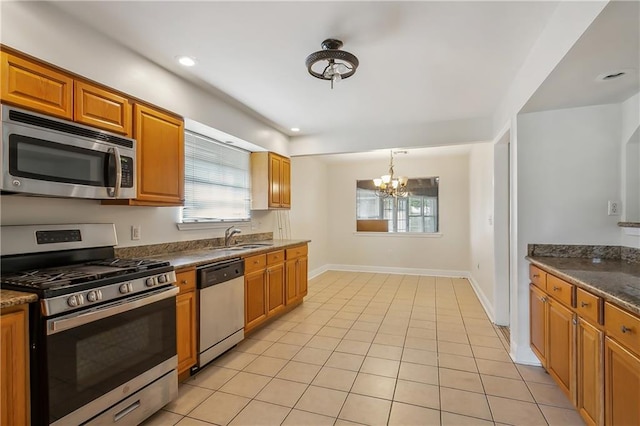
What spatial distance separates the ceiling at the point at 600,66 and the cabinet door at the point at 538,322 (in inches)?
56.7

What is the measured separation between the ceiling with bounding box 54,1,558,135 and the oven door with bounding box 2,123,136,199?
2.65 feet

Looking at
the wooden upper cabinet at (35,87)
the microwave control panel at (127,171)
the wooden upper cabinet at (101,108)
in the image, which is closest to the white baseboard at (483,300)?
the microwave control panel at (127,171)

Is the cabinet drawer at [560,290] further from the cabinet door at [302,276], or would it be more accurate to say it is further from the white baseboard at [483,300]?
the cabinet door at [302,276]

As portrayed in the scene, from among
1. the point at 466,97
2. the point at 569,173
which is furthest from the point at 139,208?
the point at 569,173

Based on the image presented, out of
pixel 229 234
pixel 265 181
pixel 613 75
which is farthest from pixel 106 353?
pixel 613 75

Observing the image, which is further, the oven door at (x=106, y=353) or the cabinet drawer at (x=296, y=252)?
the cabinet drawer at (x=296, y=252)

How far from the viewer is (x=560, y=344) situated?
204cm

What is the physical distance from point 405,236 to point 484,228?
239 centimetres

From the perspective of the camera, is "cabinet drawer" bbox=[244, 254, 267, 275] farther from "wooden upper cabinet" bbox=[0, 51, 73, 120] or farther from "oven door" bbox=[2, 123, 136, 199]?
"wooden upper cabinet" bbox=[0, 51, 73, 120]

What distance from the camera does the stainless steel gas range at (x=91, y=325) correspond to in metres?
1.44

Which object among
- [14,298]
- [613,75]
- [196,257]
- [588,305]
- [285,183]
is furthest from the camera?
[285,183]

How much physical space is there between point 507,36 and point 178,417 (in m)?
3.29

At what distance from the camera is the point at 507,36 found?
2.11 m

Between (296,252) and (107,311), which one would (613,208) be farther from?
(107,311)
